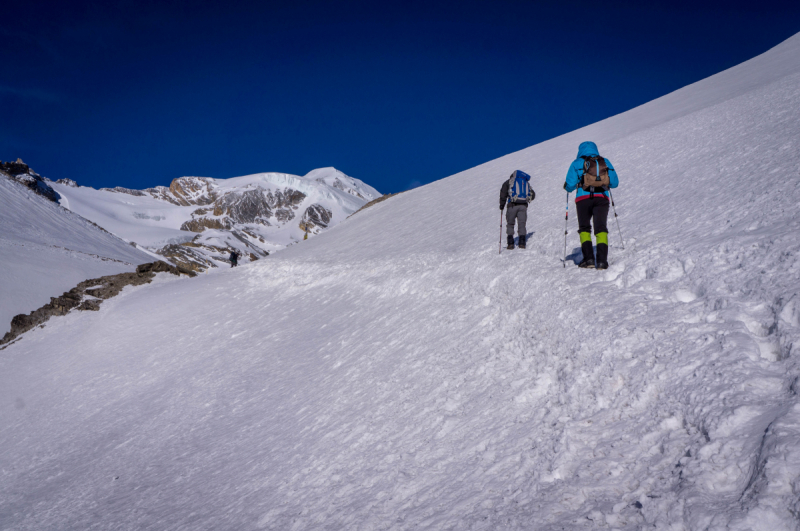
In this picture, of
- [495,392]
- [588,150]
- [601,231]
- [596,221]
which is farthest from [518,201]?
[495,392]

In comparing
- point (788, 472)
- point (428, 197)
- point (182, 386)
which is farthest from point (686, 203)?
point (428, 197)

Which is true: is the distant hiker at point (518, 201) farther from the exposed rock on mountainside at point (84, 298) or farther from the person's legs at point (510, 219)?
the exposed rock on mountainside at point (84, 298)

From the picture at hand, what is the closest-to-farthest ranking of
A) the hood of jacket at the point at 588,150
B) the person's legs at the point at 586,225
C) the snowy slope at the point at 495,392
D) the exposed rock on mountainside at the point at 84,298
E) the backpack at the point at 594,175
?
the snowy slope at the point at 495,392 < the backpack at the point at 594,175 < the person's legs at the point at 586,225 < the hood of jacket at the point at 588,150 < the exposed rock on mountainside at the point at 84,298

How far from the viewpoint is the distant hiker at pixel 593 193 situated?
7082mm

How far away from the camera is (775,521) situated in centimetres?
249

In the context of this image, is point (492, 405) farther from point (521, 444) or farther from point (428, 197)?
point (428, 197)

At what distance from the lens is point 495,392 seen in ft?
18.2

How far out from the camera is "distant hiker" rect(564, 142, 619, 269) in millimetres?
7082

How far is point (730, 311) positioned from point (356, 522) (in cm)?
427

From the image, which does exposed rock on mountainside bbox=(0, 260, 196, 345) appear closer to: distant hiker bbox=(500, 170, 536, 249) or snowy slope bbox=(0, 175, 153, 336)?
snowy slope bbox=(0, 175, 153, 336)

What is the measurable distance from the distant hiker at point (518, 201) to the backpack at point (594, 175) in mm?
3126

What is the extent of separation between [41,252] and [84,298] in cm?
1559

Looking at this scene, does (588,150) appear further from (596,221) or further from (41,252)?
(41,252)

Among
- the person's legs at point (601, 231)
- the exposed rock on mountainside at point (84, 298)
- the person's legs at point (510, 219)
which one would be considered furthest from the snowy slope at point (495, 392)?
the exposed rock on mountainside at point (84, 298)
